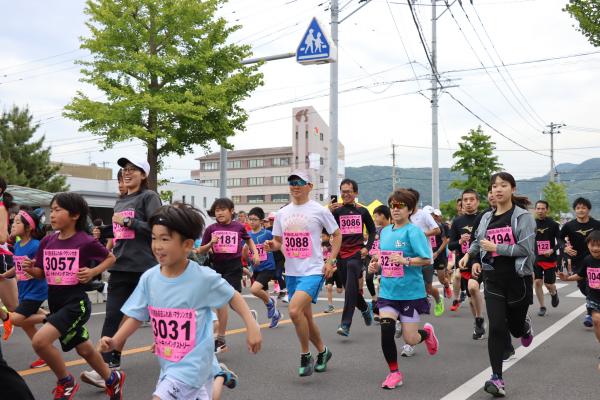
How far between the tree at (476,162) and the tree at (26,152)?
2731 cm

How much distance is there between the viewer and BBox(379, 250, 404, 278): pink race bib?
6.00 meters

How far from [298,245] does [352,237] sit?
265 cm

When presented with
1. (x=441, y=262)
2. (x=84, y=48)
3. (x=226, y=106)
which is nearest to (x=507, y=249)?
(x=441, y=262)

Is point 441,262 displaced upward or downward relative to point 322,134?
downward

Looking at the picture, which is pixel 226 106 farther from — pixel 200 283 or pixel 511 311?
pixel 200 283

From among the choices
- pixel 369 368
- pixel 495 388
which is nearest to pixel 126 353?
pixel 369 368

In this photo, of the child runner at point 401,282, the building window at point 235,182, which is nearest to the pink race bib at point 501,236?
the child runner at point 401,282

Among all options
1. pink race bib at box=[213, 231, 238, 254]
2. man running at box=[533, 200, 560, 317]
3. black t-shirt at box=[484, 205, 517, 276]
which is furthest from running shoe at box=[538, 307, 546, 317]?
black t-shirt at box=[484, 205, 517, 276]

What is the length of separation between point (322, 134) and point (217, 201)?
90574 mm

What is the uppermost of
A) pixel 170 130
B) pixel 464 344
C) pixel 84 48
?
pixel 84 48

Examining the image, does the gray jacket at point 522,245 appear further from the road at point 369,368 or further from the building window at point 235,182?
the building window at point 235,182

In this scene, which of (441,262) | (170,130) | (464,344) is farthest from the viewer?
(170,130)

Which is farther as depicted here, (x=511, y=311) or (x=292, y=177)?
(x=292, y=177)

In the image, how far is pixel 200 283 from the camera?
3.48 meters
